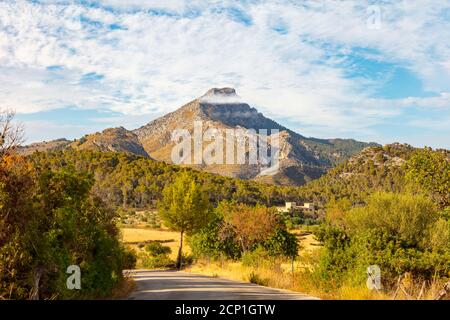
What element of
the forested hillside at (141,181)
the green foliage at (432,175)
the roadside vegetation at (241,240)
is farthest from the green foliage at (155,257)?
the forested hillside at (141,181)

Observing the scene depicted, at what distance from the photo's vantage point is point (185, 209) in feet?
139

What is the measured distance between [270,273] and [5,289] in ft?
47.0

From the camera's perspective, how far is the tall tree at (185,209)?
42500mm

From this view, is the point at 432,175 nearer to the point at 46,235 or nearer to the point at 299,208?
the point at 46,235

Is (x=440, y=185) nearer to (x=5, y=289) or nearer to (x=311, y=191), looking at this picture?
(x=5, y=289)

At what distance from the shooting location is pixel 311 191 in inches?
5261

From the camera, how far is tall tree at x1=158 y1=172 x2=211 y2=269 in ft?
139

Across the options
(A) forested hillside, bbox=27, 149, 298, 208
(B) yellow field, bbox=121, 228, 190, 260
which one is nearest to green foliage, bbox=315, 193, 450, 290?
(B) yellow field, bbox=121, 228, 190, 260

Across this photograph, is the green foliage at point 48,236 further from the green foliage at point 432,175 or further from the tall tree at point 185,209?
the tall tree at point 185,209

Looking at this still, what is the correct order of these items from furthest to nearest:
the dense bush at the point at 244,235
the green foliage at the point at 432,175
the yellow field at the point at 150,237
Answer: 1. the yellow field at the point at 150,237
2. the dense bush at the point at 244,235
3. the green foliage at the point at 432,175

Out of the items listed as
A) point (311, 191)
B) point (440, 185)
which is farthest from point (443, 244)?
point (311, 191)

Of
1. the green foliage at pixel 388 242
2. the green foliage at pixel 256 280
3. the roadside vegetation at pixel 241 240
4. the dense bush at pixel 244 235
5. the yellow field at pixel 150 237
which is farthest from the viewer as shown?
the yellow field at pixel 150 237

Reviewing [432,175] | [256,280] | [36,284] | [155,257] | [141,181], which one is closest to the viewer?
[36,284]

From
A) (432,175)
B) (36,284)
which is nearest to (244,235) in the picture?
(432,175)
